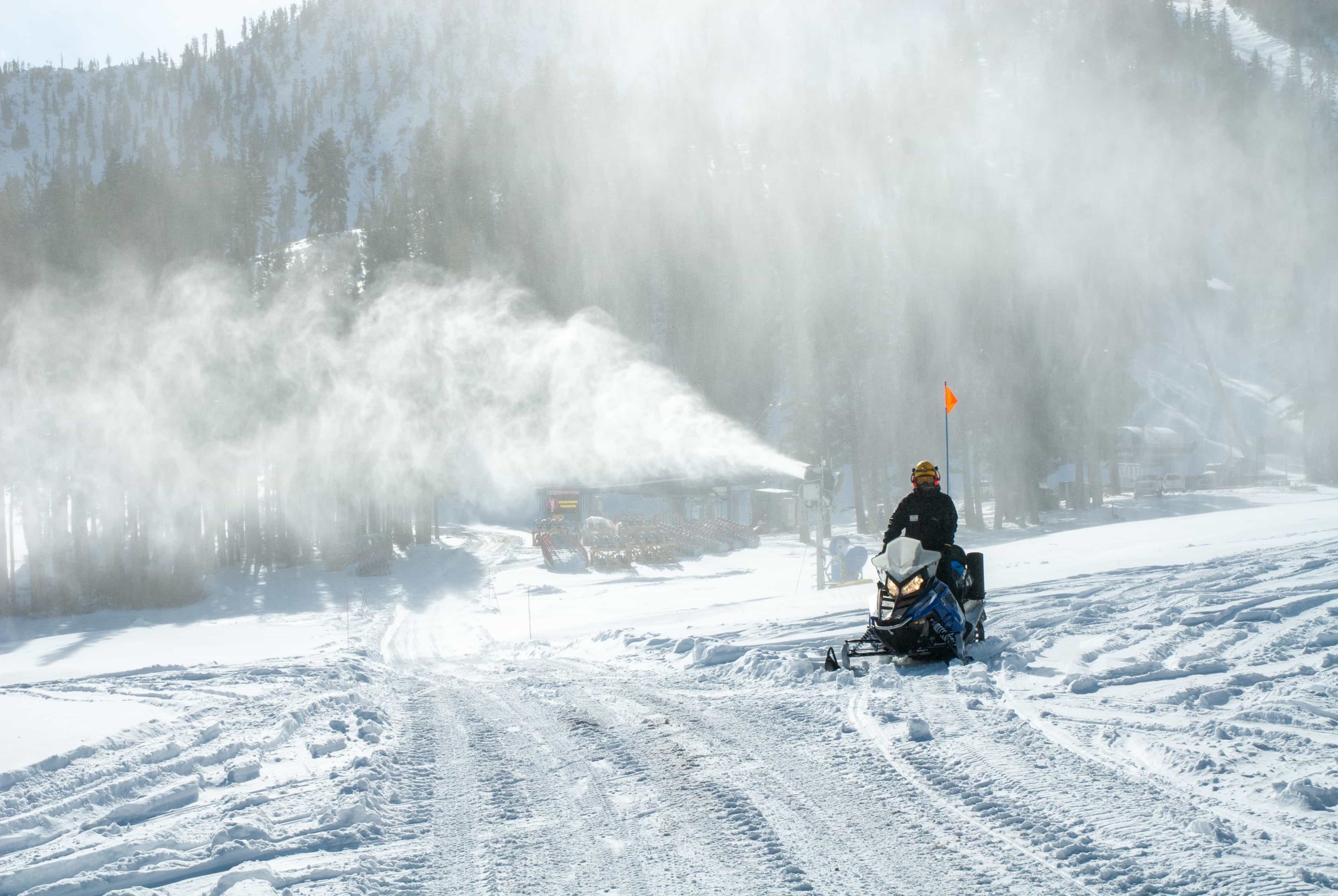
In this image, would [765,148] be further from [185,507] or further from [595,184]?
[185,507]

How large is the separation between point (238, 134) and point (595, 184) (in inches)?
4310

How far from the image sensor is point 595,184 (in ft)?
286

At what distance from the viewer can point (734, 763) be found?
19.9 feet

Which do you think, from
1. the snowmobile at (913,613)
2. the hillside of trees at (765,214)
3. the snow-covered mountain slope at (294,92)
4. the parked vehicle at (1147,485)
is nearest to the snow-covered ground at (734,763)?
the snowmobile at (913,613)

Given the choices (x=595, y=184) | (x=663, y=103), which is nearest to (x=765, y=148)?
(x=663, y=103)

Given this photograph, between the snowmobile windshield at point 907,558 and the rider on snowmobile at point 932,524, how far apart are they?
0.31 m

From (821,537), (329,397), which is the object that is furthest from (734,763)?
(329,397)

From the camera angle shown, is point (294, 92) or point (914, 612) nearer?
point (914, 612)

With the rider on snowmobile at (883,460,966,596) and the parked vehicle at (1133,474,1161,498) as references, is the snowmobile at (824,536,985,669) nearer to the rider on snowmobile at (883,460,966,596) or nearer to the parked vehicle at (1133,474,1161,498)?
the rider on snowmobile at (883,460,966,596)

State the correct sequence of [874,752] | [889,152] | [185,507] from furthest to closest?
1. [889,152]
2. [185,507]
3. [874,752]

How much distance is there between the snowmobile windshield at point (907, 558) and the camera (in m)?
8.66

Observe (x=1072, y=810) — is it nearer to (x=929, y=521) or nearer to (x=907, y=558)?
(x=907, y=558)

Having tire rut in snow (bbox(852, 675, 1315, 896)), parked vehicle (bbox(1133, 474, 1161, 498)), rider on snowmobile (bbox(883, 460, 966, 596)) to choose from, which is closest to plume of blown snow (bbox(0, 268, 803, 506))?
rider on snowmobile (bbox(883, 460, 966, 596))

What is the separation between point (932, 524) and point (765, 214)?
86344 millimetres
